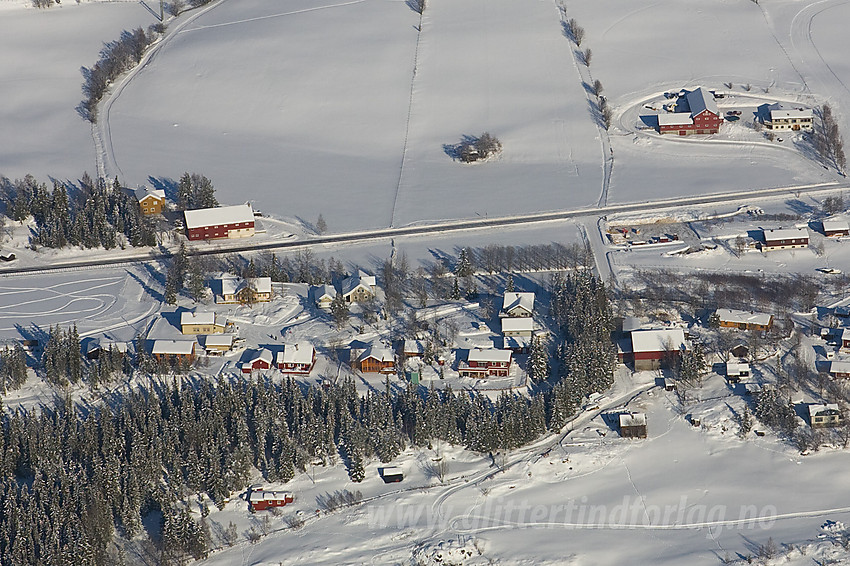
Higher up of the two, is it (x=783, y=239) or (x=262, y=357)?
(x=783, y=239)

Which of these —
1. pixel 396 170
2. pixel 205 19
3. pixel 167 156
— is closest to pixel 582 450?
pixel 396 170

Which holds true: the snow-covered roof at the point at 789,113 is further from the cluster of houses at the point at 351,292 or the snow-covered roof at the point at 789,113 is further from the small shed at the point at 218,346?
the small shed at the point at 218,346

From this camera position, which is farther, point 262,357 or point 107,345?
point 107,345

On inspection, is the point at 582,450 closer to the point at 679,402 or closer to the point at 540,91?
the point at 679,402

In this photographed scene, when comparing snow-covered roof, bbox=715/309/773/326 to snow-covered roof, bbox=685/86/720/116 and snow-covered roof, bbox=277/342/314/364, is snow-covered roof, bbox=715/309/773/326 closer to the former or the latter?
snow-covered roof, bbox=277/342/314/364

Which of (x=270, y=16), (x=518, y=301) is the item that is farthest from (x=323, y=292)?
(x=270, y=16)

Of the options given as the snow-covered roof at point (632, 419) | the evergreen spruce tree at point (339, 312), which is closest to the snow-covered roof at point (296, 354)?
the evergreen spruce tree at point (339, 312)

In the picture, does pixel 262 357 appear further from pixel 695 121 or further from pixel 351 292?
pixel 695 121
